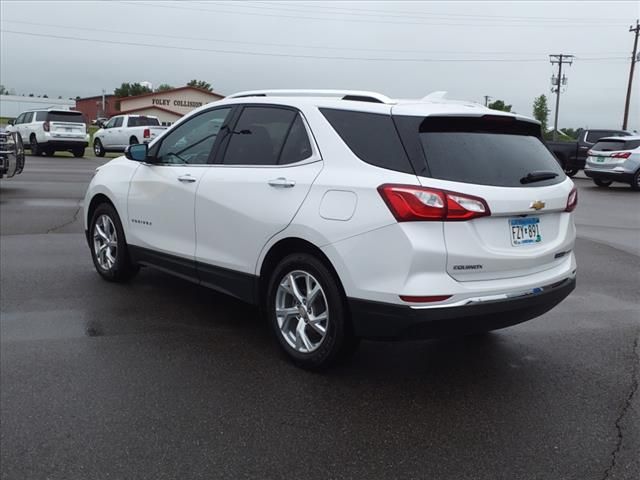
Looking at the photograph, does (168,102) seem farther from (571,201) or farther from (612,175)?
(571,201)

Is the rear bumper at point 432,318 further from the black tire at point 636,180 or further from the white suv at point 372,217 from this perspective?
the black tire at point 636,180

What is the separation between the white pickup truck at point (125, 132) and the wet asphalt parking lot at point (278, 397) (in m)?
23.3

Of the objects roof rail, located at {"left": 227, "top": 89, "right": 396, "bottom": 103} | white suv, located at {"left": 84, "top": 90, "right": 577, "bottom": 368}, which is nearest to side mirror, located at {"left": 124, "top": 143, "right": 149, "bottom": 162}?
white suv, located at {"left": 84, "top": 90, "right": 577, "bottom": 368}

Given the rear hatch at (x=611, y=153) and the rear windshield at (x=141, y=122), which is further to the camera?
the rear windshield at (x=141, y=122)

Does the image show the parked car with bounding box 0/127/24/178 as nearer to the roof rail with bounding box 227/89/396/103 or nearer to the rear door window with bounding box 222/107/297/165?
the roof rail with bounding box 227/89/396/103

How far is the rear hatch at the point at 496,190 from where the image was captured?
11.6 ft

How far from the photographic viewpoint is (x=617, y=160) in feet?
61.7

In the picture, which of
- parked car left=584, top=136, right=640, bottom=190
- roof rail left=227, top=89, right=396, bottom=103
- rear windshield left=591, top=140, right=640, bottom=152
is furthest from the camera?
rear windshield left=591, top=140, right=640, bottom=152

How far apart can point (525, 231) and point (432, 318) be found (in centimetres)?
87

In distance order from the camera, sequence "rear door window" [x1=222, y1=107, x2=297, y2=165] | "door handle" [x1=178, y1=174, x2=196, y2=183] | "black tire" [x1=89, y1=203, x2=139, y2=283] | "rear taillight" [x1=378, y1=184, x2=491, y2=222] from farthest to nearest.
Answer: "black tire" [x1=89, y1=203, x2=139, y2=283]
"door handle" [x1=178, y1=174, x2=196, y2=183]
"rear door window" [x1=222, y1=107, x2=297, y2=165]
"rear taillight" [x1=378, y1=184, x2=491, y2=222]

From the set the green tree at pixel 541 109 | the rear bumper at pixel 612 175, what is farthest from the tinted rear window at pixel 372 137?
the green tree at pixel 541 109

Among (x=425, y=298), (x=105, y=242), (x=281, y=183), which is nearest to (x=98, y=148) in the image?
(x=105, y=242)

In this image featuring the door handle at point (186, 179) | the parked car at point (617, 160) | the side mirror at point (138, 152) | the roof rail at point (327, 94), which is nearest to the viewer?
the roof rail at point (327, 94)

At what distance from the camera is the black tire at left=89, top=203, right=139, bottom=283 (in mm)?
5926
